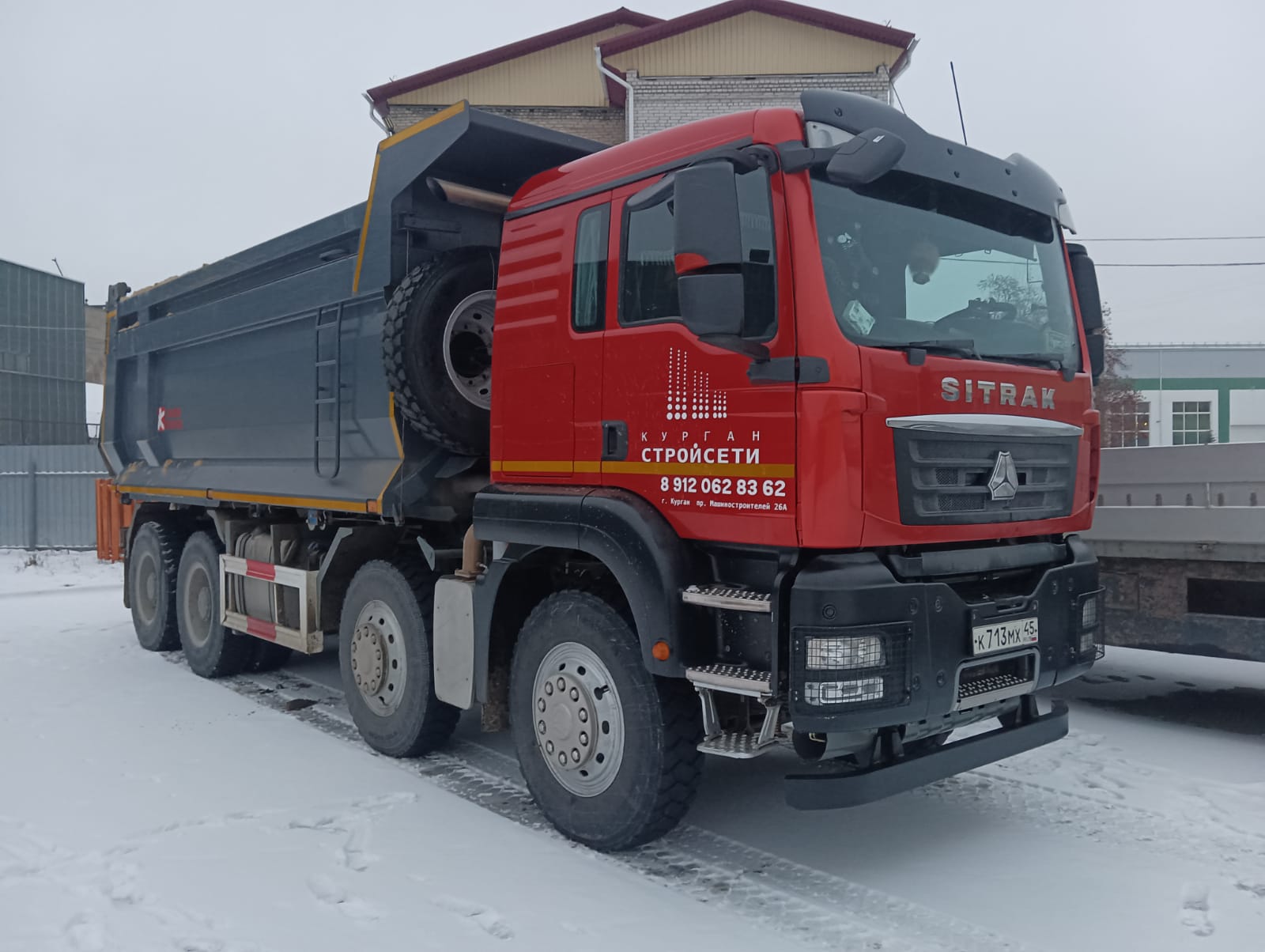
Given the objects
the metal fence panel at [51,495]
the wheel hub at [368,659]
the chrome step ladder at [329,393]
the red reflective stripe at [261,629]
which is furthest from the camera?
the metal fence panel at [51,495]

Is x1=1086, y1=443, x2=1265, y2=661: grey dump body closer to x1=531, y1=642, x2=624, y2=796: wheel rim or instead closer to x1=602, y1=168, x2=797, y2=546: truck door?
x1=602, y1=168, x2=797, y2=546: truck door

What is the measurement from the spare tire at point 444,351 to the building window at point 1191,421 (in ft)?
101

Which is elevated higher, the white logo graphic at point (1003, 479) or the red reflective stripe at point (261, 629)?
the white logo graphic at point (1003, 479)

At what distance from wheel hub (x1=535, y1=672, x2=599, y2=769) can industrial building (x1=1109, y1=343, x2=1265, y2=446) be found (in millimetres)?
27542

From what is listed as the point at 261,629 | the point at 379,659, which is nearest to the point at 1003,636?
the point at 379,659

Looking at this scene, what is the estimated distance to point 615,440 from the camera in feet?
14.0

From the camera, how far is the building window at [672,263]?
145 inches

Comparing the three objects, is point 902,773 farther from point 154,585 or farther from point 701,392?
point 154,585

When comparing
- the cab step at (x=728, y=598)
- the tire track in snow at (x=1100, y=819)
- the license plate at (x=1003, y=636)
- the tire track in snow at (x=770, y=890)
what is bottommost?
the tire track in snow at (x=770, y=890)

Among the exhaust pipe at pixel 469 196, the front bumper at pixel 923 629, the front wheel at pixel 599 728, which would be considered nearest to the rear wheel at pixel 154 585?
the exhaust pipe at pixel 469 196

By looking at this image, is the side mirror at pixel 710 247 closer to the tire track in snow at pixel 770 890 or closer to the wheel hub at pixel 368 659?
the tire track in snow at pixel 770 890

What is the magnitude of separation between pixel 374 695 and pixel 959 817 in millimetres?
3203

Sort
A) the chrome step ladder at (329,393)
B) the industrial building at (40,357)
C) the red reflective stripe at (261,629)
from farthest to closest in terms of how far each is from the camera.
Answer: the industrial building at (40,357) → the red reflective stripe at (261,629) → the chrome step ladder at (329,393)

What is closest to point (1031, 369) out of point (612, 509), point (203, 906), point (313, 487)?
point (612, 509)
